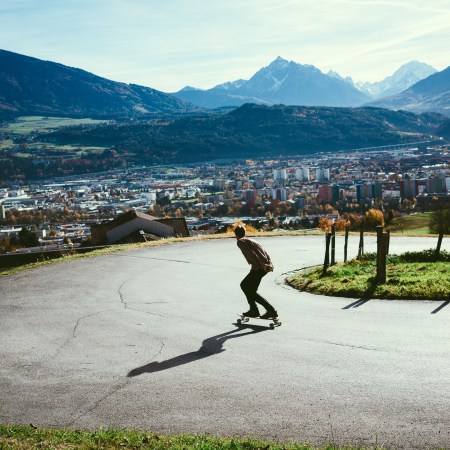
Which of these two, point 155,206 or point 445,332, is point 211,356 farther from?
point 155,206

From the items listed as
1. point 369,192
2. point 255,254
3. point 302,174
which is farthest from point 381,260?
point 302,174

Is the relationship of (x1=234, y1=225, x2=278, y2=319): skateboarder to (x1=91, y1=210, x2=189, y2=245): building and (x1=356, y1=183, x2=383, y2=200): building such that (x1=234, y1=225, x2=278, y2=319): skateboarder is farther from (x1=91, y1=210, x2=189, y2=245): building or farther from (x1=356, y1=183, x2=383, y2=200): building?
(x1=356, y1=183, x2=383, y2=200): building

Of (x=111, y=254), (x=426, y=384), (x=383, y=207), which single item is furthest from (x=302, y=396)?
(x=383, y=207)

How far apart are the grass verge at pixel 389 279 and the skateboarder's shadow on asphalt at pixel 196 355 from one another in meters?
3.85

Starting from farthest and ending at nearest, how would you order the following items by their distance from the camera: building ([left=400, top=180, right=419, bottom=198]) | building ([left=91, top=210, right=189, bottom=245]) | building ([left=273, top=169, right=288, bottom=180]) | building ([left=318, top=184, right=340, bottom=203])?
building ([left=273, top=169, right=288, bottom=180]) < building ([left=318, top=184, right=340, bottom=203]) < building ([left=400, top=180, right=419, bottom=198]) < building ([left=91, top=210, right=189, bottom=245])

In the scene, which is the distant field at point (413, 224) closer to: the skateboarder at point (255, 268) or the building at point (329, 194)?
the skateboarder at point (255, 268)

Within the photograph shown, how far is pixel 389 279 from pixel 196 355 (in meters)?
6.48

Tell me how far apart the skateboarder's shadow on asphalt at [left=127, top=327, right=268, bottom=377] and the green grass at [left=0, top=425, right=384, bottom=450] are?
1994 millimetres

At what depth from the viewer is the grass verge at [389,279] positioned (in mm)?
12281

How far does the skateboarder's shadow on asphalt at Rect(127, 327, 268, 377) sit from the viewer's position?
8.04m

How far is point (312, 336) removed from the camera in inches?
368

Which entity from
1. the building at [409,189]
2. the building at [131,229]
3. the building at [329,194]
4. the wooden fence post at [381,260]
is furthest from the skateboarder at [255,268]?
the building at [329,194]

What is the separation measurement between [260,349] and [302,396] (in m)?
2.07

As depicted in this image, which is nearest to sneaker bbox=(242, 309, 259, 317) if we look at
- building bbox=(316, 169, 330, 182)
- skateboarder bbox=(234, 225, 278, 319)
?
skateboarder bbox=(234, 225, 278, 319)
